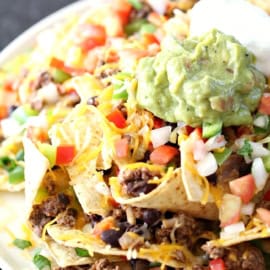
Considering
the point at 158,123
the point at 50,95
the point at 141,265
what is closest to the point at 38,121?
the point at 50,95

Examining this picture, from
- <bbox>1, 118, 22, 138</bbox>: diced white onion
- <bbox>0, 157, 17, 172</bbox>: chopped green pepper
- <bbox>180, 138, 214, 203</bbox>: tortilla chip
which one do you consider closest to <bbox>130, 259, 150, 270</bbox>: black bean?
<bbox>180, 138, 214, 203</bbox>: tortilla chip

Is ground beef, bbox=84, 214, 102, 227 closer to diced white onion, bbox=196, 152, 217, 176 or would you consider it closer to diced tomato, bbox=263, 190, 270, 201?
diced white onion, bbox=196, 152, 217, 176

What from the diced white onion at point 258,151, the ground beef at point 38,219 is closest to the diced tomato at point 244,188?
the diced white onion at point 258,151

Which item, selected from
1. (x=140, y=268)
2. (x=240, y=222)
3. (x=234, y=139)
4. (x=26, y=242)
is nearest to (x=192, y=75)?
(x=234, y=139)

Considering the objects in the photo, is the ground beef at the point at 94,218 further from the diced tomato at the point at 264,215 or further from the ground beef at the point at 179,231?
the diced tomato at the point at 264,215

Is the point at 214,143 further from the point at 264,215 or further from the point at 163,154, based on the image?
the point at 264,215
